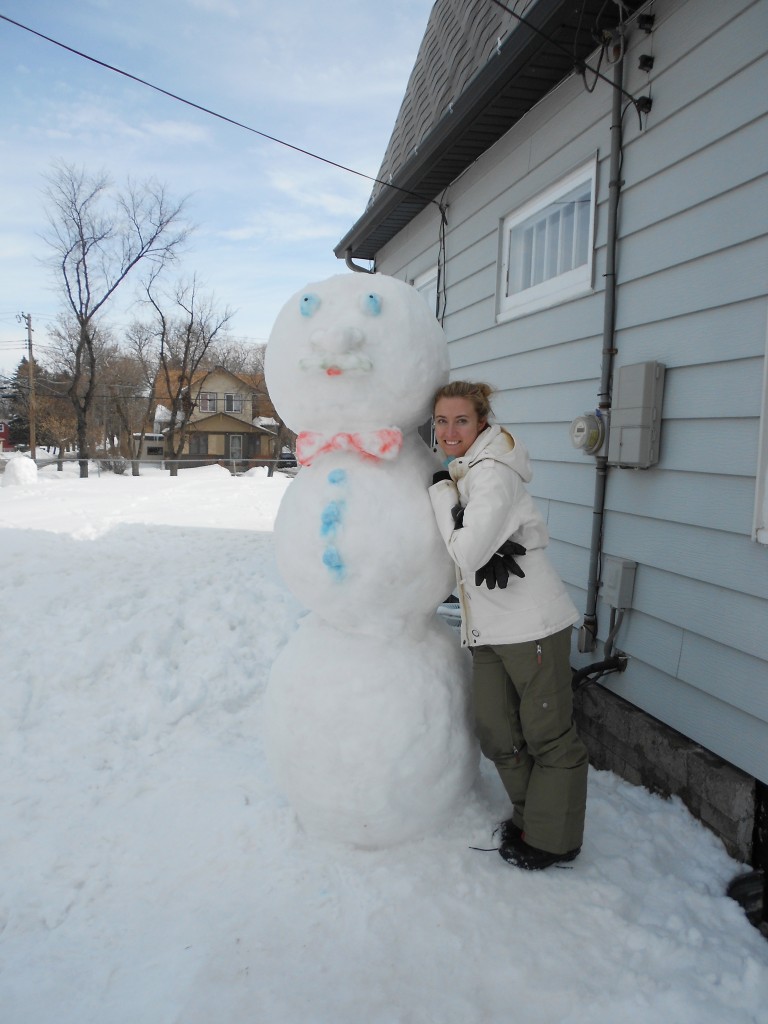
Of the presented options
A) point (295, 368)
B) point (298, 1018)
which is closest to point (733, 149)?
point (295, 368)

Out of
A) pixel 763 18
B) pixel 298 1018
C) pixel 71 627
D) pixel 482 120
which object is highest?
pixel 482 120

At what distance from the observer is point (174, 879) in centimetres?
235

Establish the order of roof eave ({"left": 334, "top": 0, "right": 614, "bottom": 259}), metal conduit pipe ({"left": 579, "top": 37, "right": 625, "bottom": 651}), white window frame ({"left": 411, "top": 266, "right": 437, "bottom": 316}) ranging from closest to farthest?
metal conduit pipe ({"left": 579, "top": 37, "right": 625, "bottom": 651})
roof eave ({"left": 334, "top": 0, "right": 614, "bottom": 259})
white window frame ({"left": 411, "top": 266, "right": 437, "bottom": 316})

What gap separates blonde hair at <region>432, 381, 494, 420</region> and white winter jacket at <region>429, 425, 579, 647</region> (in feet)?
0.25

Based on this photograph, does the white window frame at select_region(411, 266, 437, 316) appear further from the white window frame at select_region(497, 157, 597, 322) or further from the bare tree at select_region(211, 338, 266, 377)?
the bare tree at select_region(211, 338, 266, 377)

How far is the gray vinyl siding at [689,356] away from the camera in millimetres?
2570

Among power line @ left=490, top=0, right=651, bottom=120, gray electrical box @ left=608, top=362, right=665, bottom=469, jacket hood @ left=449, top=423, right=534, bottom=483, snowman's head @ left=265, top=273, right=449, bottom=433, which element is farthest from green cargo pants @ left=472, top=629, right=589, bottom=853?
power line @ left=490, top=0, right=651, bottom=120

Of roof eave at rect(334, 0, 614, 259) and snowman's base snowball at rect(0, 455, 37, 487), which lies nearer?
roof eave at rect(334, 0, 614, 259)

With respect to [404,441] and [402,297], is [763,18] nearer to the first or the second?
[402,297]

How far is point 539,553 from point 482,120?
355 cm

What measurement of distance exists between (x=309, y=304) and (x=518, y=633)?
1405mm

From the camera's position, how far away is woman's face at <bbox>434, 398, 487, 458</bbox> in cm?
234

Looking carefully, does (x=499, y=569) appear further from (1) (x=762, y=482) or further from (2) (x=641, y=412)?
(2) (x=641, y=412)

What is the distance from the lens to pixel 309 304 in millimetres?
2309
